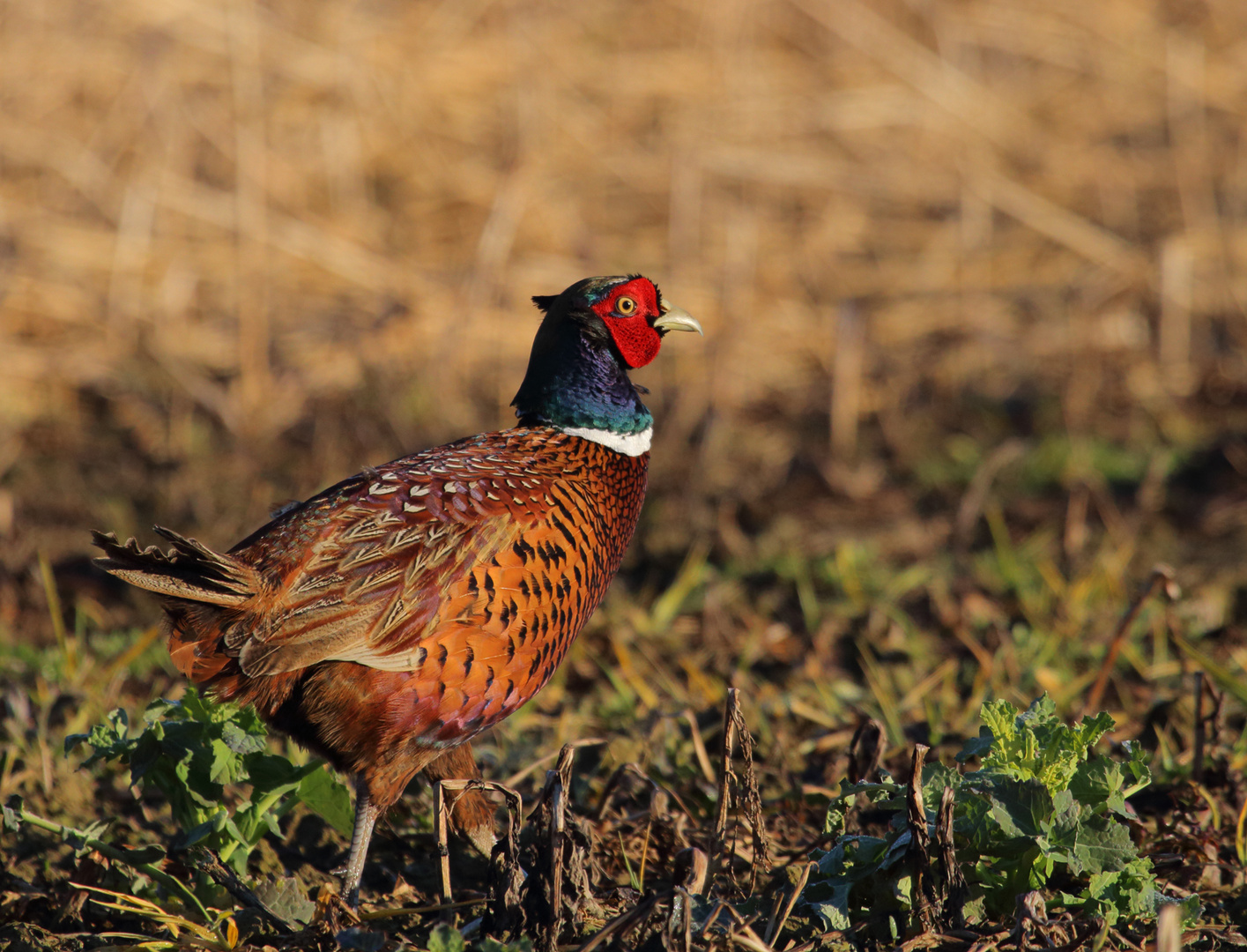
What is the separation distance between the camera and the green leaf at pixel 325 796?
2465 mm

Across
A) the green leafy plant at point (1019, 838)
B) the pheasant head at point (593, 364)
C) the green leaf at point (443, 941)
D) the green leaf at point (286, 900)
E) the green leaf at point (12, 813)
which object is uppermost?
the pheasant head at point (593, 364)

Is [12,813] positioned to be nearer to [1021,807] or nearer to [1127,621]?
[1021,807]

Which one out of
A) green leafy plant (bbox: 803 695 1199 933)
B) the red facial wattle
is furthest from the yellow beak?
green leafy plant (bbox: 803 695 1199 933)

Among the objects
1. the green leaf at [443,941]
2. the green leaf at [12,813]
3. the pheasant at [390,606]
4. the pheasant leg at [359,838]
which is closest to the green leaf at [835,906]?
the green leaf at [443,941]

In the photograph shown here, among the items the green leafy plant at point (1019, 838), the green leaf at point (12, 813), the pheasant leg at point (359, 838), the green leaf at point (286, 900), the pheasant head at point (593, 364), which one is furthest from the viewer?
the pheasant head at point (593, 364)

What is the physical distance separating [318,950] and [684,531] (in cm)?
269

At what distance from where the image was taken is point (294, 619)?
92.8 inches

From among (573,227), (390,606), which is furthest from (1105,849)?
(573,227)

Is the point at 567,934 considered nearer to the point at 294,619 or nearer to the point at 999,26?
the point at 294,619

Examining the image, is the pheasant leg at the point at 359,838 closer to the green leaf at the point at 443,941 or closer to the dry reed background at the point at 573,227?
the green leaf at the point at 443,941

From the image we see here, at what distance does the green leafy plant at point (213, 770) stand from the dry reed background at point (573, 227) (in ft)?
7.24

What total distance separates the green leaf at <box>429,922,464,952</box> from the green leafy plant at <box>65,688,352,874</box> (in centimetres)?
58

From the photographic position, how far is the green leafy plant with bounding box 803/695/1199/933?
2.05 metres

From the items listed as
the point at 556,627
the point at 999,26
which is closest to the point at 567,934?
the point at 556,627
